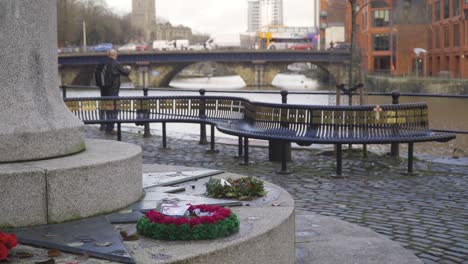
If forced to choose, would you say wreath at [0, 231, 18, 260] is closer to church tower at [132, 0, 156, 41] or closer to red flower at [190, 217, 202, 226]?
red flower at [190, 217, 202, 226]

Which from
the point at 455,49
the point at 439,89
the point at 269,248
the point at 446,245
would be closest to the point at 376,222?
the point at 446,245

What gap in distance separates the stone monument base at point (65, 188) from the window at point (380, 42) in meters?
70.7

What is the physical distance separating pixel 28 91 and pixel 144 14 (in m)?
166

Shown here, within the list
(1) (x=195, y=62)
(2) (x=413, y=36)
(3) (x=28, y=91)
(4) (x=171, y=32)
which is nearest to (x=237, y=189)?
(3) (x=28, y=91)

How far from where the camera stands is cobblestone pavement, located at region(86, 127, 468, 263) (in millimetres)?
7387

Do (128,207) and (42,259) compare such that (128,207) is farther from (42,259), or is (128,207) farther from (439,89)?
(439,89)

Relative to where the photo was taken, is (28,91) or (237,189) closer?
(28,91)

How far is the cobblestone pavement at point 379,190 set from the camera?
739cm

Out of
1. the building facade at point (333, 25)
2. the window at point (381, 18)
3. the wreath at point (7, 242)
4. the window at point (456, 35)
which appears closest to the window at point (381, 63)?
the window at point (381, 18)

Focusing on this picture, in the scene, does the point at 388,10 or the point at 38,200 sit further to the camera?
the point at 388,10

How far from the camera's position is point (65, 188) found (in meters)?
5.80

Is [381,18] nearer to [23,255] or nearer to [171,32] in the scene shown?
[23,255]

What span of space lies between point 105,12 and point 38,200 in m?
116

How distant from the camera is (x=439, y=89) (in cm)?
5344
